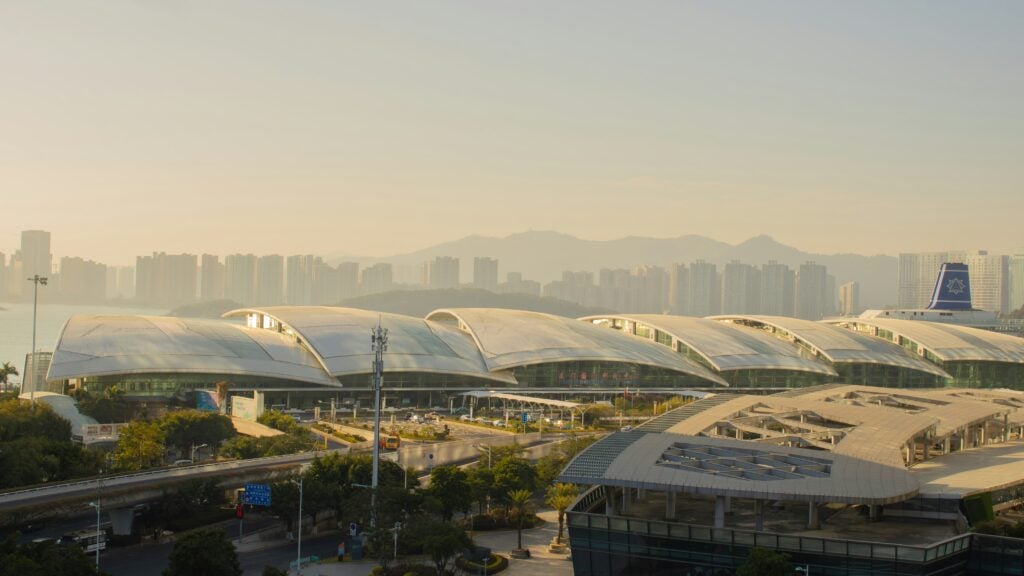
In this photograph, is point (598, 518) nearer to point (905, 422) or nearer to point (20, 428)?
point (905, 422)

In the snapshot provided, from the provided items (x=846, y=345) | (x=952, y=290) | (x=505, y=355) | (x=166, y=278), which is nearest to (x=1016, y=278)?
(x=952, y=290)

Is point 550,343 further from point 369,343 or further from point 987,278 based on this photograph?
point 987,278

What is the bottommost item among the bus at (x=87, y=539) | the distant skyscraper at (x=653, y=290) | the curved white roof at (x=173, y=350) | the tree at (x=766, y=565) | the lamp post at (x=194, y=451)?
the bus at (x=87, y=539)

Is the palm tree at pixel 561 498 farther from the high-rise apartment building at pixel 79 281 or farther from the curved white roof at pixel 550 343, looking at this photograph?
the high-rise apartment building at pixel 79 281

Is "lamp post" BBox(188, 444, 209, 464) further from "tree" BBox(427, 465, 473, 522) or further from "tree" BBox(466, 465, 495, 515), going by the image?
"tree" BBox(427, 465, 473, 522)

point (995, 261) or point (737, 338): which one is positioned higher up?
point (995, 261)

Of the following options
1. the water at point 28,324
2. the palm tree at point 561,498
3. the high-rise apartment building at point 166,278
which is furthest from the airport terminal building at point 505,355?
the high-rise apartment building at point 166,278

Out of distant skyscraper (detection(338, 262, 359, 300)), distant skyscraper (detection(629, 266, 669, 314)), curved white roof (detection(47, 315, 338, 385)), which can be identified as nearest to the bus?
curved white roof (detection(47, 315, 338, 385))

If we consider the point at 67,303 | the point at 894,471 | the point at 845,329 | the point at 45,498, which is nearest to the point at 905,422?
the point at 894,471
